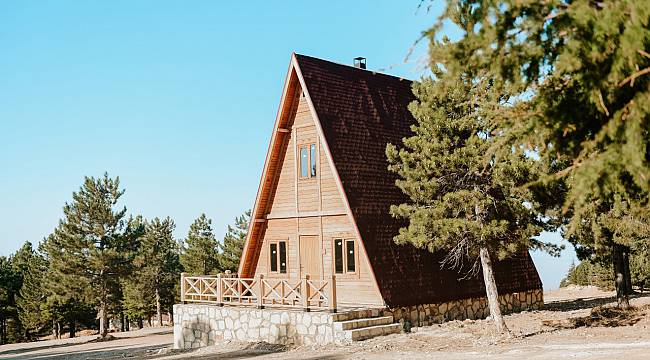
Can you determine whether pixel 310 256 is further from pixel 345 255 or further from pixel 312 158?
pixel 312 158

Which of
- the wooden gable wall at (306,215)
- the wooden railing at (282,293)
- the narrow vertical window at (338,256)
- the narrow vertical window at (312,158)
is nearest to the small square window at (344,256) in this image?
the narrow vertical window at (338,256)

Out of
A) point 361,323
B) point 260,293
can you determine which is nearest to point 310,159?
point 260,293

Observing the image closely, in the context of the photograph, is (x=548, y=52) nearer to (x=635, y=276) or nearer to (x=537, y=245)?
(x=537, y=245)

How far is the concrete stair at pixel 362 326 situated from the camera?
1478cm

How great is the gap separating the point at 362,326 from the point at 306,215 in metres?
4.62

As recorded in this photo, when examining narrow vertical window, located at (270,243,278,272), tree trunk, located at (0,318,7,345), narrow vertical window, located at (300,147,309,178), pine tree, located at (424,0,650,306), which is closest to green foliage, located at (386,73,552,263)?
narrow vertical window, located at (300,147,309,178)

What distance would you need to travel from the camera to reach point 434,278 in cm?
1780

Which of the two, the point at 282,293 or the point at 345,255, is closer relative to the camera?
the point at 282,293

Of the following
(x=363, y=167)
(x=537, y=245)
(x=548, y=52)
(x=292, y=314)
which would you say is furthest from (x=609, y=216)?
(x=548, y=52)

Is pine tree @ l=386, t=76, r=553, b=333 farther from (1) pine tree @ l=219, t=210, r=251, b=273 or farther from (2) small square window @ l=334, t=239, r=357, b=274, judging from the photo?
(1) pine tree @ l=219, t=210, r=251, b=273

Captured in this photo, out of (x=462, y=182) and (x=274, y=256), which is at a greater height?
(x=462, y=182)

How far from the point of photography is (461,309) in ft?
60.1

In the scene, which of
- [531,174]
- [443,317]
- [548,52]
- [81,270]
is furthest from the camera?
[81,270]

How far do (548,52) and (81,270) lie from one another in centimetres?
3350
